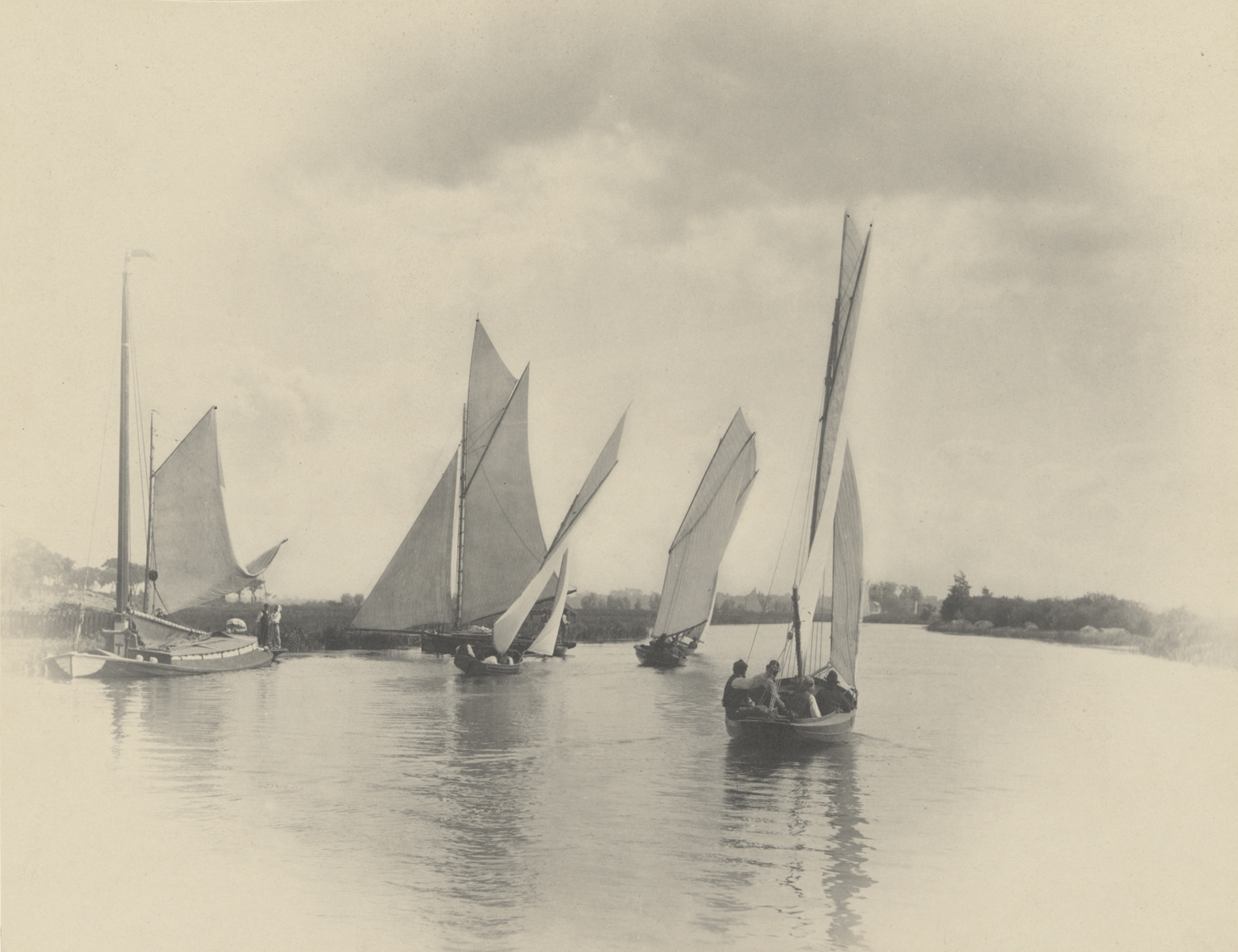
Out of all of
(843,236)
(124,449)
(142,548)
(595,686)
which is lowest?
(595,686)

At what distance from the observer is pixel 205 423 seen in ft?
55.3

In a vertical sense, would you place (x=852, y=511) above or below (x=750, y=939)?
above

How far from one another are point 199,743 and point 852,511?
38.2 ft

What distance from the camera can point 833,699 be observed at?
1775 cm

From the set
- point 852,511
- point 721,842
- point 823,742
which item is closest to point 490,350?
point 852,511

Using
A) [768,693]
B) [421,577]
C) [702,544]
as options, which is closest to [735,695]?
[768,693]

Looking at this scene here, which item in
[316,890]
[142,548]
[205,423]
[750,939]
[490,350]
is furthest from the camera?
[490,350]

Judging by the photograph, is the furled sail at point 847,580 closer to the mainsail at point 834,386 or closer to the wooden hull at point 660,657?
the mainsail at point 834,386

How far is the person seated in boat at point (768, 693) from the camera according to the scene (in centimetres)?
1656

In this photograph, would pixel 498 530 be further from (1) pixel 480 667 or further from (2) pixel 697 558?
(2) pixel 697 558

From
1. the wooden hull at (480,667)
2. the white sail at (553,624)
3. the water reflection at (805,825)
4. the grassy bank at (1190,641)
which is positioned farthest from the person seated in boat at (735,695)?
the wooden hull at (480,667)

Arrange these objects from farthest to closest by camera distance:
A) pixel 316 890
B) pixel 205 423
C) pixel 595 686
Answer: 1. pixel 595 686
2. pixel 205 423
3. pixel 316 890

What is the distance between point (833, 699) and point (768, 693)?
1644 mm

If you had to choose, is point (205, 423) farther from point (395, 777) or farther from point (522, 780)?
point (522, 780)
